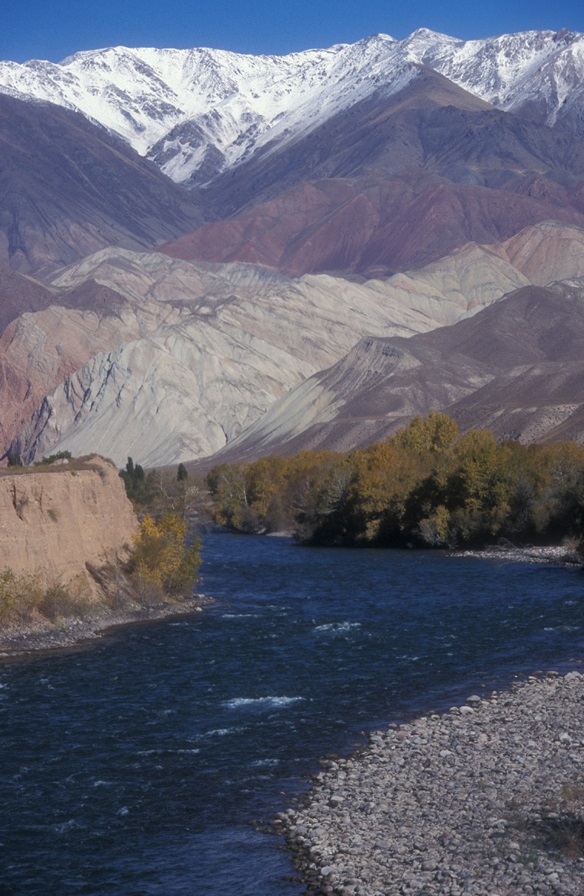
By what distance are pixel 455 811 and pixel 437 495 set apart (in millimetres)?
45152

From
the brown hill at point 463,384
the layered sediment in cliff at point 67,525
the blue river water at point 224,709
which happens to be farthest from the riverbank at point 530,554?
the brown hill at point 463,384

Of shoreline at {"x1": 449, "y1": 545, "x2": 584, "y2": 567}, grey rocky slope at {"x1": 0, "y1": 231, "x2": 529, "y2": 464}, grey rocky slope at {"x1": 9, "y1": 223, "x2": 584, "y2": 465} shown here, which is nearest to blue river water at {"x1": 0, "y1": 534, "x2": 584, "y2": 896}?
shoreline at {"x1": 449, "y1": 545, "x2": 584, "y2": 567}

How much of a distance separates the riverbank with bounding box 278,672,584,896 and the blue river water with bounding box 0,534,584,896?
0.64m

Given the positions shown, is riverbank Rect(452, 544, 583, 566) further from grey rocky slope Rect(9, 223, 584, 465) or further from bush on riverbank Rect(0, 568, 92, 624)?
grey rocky slope Rect(9, 223, 584, 465)

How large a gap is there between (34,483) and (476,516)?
28132 mm

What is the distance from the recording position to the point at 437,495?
2539 inches

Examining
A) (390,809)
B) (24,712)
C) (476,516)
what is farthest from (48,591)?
(476,516)

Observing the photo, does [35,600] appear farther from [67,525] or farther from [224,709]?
[224,709]

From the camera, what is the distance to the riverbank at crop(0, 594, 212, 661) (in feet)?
115

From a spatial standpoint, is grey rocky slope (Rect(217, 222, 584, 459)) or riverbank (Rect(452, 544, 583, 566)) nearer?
riverbank (Rect(452, 544, 583, 566))

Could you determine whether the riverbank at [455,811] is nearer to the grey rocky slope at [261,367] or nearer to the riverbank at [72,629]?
the riverbank at [72,629]

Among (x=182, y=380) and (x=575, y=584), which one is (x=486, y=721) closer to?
(x=575, y=584)

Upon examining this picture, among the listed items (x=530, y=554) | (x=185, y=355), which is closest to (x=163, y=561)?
(x=530, y=554)

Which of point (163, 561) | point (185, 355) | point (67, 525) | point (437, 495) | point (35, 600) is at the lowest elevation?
point (35, 600)
